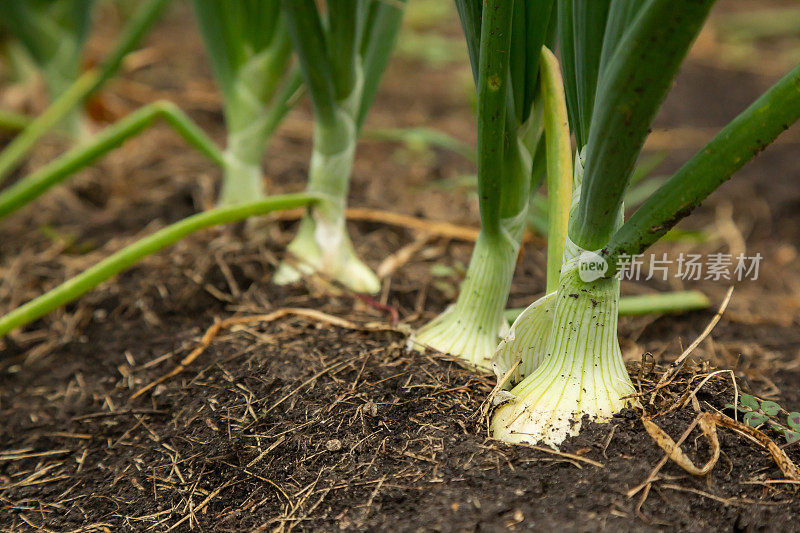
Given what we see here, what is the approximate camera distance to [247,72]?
1.61 metres

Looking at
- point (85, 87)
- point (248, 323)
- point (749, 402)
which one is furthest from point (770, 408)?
point (85, 87)

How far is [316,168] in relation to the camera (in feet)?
4.83

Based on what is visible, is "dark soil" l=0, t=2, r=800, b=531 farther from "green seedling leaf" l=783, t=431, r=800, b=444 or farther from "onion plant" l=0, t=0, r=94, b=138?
"onion plant" l=0, t=0, r=94, b=138

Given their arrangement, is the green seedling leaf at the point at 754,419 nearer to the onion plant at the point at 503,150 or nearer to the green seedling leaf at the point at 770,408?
the green seedling leaf at the point at 770,408

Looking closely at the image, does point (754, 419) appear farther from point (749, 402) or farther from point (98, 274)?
point (98, 274)

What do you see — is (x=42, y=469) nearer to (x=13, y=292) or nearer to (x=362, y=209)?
(x=13, y=292)

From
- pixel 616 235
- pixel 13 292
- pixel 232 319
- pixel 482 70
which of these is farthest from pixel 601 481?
pixel 13 292

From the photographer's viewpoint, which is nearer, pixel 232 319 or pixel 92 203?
pixel 232 319

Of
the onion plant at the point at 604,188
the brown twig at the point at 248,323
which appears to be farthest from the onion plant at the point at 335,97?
the onion plant at the point at 604,188

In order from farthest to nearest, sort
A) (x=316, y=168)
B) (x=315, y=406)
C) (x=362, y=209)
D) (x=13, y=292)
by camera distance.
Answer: (x=362, y=209), (x=13, y=292), (x=316, y=168), (x=315, y=406)

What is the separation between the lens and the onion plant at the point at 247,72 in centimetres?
152

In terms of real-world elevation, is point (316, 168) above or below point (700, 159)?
below

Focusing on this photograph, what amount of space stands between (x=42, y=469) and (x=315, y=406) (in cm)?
48

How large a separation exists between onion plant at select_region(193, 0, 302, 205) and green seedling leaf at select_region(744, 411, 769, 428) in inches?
43.6
